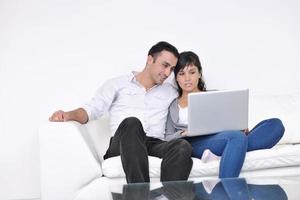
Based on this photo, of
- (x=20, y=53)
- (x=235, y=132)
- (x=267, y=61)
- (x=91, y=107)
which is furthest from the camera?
(x=267, y=61)

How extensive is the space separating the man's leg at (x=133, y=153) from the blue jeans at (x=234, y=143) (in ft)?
1.20

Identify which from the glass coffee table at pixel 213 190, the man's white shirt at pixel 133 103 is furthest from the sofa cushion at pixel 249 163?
the glass coffee table at pixel 213 190

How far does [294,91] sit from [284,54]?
28cm

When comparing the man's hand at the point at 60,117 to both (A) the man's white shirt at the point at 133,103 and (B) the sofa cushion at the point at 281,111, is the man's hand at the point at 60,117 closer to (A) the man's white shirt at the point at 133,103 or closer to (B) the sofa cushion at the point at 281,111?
(A) the man's white shirt at the point at 133,103

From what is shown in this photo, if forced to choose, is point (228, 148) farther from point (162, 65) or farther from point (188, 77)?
point (162, 65)

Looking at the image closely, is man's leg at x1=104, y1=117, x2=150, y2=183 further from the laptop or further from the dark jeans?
the laptop

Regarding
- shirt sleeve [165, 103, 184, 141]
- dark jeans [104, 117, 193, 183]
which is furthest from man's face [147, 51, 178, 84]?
dark jeans [104, 117, 193, 183]

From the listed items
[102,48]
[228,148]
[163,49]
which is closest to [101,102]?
[163,49]

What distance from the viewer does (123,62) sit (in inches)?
147

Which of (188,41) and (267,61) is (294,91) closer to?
(267,61)

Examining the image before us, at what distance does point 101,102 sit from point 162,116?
37cm

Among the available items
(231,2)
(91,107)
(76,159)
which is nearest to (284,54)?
(231,2)

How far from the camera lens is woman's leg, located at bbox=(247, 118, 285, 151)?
9.45ft

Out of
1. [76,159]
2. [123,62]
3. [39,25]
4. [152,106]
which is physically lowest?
[76,159]
